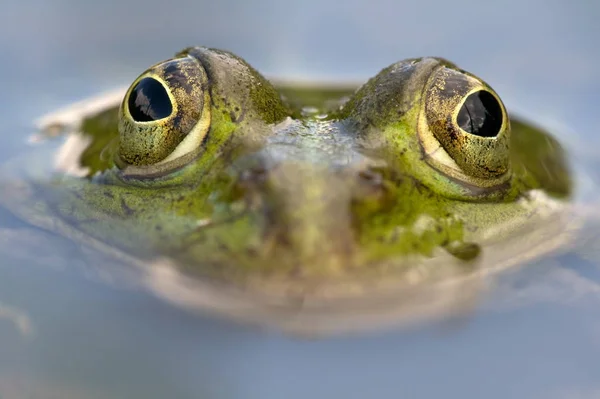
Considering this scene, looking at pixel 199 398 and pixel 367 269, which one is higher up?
pixel 367 269

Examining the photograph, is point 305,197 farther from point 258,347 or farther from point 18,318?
point 18,318

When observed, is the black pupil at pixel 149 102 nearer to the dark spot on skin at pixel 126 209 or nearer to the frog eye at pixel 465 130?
the dark spot on skin at pixel 126 209

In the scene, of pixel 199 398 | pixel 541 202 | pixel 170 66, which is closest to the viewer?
pixel 199 398

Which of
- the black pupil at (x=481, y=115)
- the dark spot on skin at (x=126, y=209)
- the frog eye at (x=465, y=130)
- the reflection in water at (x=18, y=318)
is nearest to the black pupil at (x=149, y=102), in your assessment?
the dark spot on skin at (x=126, y=209)

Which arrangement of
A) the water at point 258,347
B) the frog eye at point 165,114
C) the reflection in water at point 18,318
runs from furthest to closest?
the frog eye at point 165,114 < the reflection in water at point 18,318 < the water at point 258,347

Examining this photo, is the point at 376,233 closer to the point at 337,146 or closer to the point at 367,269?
the point at 367,269

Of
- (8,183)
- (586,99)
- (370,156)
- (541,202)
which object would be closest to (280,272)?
(370,156)

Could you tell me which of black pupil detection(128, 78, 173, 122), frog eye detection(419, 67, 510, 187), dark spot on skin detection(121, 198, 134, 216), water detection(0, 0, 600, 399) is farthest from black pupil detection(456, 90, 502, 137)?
dark spot on skin detection(121, 198, 134, 216)

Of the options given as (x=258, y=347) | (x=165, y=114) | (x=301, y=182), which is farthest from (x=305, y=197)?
(x=165, y=114)
